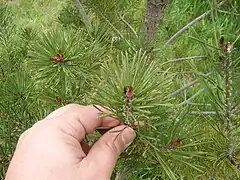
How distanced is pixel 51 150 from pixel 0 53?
1.47ft

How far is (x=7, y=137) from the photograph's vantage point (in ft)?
2.73

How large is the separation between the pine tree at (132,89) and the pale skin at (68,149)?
0.02 m

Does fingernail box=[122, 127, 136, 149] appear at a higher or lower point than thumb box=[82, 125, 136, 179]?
higher

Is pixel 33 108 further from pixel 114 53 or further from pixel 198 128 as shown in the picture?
pixel 198 128

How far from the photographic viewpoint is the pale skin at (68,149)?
56 cm

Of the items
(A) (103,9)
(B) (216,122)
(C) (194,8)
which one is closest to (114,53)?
(A) (103,9)

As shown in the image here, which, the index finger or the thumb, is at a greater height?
the index finger

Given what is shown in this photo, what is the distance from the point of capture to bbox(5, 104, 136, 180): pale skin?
22.2 inches

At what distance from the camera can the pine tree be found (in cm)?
52

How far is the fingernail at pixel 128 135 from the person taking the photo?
0.55 meters

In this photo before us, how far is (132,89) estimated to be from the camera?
0.50 metres

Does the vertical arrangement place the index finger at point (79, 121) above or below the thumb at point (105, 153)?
above

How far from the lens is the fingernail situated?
1.79ft

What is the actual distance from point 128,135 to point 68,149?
8 cm
